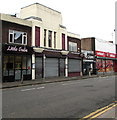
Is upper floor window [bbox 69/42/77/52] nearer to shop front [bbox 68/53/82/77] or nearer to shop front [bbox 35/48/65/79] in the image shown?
shop front [bbox 68/53/82/77]

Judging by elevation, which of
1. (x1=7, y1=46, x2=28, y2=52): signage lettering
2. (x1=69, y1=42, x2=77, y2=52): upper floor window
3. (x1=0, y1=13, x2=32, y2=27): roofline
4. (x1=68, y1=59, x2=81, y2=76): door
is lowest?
(x1=68, y1=59, x2=81, y2=76): door

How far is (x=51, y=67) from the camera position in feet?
83.1

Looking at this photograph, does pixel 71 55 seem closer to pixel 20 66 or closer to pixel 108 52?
pixel 20 66

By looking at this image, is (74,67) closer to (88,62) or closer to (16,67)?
(88,62)

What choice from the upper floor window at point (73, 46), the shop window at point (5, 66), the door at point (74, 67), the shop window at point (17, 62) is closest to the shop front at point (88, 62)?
the door at point (74, 67)

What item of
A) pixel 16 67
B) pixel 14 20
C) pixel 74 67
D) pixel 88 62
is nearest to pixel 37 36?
pixel 14 20

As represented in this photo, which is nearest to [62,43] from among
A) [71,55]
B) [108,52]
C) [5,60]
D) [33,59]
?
[71,55]

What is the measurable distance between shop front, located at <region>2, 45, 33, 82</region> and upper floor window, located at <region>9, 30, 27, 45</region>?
3.29 ft

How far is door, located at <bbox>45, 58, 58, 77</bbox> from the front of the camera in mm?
A: 24609

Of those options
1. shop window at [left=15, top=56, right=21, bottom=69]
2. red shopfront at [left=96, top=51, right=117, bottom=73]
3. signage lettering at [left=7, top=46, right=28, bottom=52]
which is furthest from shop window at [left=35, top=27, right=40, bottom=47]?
red shopfront at [left=96, top=51, right=117, bottom=73]

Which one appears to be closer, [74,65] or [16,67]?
[16,67]

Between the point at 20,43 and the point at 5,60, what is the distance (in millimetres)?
3161

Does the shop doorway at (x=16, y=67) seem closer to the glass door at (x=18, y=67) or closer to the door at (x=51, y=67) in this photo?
the glass door at (x=18, y=67)

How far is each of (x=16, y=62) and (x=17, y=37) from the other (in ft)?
10.8
